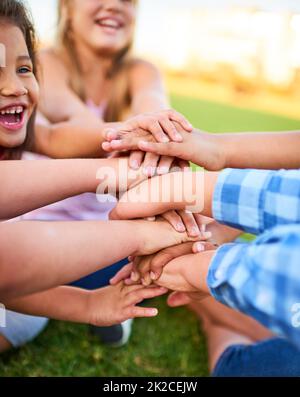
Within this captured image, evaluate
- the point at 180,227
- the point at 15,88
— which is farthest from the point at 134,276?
the point at 15,88

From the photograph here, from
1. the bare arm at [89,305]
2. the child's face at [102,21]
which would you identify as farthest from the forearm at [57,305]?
the child's face at [102,21]

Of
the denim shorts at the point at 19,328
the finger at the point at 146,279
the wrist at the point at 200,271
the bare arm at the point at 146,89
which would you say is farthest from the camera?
the bare arm at the point at 146,89

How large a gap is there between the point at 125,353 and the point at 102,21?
672mm

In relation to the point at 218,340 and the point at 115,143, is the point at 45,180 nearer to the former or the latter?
the point at 115,143

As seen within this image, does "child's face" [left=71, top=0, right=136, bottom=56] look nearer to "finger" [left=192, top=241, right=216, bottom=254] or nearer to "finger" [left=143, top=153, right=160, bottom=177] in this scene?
"finger" [left=143, top=153, right=160, bottom=177]

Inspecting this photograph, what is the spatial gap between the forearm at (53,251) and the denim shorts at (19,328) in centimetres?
24

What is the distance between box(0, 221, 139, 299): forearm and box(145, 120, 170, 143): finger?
146 mm

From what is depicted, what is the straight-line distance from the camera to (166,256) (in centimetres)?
69

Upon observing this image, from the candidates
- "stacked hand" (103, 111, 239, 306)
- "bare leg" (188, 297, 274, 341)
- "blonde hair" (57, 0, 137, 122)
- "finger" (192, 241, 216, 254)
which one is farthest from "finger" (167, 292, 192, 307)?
"blonde hair" (57, 0, 137, 122)

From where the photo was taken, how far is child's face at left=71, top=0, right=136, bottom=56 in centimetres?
104

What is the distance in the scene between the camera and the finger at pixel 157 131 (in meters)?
0.72

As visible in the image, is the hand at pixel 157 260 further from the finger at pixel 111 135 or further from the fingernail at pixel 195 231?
the finger at pixel 111 135
